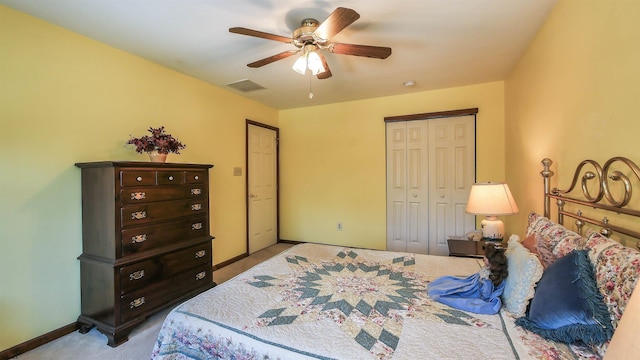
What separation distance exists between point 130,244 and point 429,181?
3.59 metres

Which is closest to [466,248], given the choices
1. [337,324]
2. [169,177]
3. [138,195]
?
[337,324]

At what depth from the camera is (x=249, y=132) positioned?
4.12m

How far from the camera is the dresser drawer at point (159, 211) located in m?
2.13

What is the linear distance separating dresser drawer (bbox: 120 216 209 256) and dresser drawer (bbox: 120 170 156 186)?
1.20ft

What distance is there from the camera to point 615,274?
95 centimetres

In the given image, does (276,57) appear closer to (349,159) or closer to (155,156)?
(155,156)

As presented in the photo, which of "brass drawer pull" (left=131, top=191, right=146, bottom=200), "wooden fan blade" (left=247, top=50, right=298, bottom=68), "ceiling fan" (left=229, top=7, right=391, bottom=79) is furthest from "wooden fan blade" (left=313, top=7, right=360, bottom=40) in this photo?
"brass drawer pull" (left=131, top=191, right=146, bottom=200)

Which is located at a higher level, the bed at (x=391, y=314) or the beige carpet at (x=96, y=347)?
the bed at (x=391, y=314)

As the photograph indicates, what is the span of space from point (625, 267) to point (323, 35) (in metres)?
1.87

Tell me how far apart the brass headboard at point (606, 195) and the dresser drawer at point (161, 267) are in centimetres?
300

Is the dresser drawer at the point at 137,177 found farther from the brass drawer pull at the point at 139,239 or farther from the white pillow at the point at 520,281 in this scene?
the white pillow at the point at 520,281

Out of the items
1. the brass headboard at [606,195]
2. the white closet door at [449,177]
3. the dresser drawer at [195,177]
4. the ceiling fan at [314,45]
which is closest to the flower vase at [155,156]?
the dresser drawer at [195,177]

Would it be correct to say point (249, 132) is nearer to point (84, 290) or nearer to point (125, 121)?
point (125, 121)

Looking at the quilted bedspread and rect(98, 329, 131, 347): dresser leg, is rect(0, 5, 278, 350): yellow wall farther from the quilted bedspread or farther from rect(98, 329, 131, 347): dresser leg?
the quilted bedspread
